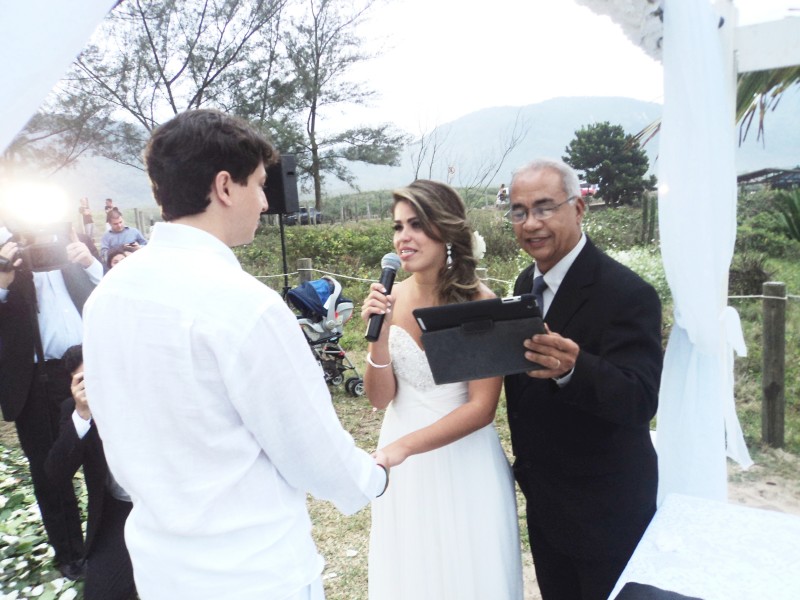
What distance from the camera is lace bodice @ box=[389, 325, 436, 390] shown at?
2330mm

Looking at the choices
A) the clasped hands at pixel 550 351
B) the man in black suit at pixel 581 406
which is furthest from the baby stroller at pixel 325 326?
the clasped hands at pixel 550 351

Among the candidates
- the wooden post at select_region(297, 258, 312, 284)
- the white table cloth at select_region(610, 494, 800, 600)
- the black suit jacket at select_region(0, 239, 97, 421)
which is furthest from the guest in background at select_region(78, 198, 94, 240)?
the white table cloth at select_region(610, 494, 800, 600)

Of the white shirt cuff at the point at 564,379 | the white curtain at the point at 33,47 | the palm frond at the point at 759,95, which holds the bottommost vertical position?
the white shirt cuff at the point at 564,379

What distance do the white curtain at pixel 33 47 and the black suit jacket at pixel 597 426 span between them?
1562 millimetres

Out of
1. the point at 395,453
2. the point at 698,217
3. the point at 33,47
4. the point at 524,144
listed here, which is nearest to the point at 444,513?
the point at 395,453

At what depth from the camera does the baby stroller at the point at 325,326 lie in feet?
22.8

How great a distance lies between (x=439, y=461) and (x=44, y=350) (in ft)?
9.01

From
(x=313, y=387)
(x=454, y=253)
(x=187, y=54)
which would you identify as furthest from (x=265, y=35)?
(x=313, y=387)

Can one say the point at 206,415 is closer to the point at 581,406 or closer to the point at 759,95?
the point at 581,406

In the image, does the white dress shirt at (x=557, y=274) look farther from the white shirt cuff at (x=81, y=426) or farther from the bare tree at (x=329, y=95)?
the bare tree at (x=329, y=95)

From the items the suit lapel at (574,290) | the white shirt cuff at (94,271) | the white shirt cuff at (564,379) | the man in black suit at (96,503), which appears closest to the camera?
the white shirt cuff at (564,379)

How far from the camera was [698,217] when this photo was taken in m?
2.08

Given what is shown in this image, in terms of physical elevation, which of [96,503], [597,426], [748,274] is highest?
[748,274]

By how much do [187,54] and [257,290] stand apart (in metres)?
15.2
